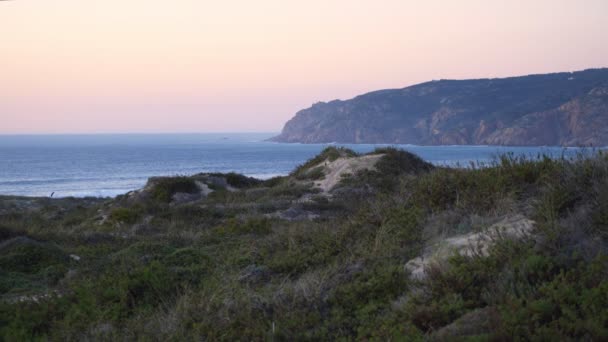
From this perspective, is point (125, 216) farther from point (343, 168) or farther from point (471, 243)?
point (471, 243)

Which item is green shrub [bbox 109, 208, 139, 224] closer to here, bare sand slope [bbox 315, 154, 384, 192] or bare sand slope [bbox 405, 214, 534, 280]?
bare sand slope [bbox 315, 154, 384, 192]

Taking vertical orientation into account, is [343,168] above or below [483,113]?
below

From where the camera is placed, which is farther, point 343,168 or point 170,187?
point 343,168

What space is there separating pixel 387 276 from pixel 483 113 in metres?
156

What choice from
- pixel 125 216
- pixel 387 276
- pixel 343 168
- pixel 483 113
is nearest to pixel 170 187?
pixel 125 216

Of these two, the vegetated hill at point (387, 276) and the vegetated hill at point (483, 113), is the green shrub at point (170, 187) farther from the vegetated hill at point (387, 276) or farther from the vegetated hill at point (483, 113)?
the vegetated hill at point (483, 113)

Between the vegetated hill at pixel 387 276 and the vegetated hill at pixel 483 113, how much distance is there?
9513 centimetres

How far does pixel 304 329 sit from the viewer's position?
5.61 m

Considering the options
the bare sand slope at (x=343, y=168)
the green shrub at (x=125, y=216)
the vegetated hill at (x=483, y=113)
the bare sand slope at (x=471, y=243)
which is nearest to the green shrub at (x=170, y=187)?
the green shrub at (x=125, y=216)

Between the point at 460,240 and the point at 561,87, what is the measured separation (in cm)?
16362

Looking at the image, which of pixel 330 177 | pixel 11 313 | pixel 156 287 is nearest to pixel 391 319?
pixel 156 287

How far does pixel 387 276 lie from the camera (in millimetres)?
6449

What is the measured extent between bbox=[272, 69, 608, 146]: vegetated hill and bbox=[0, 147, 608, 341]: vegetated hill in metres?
95.1

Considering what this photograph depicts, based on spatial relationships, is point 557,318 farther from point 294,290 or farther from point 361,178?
point 361,178
